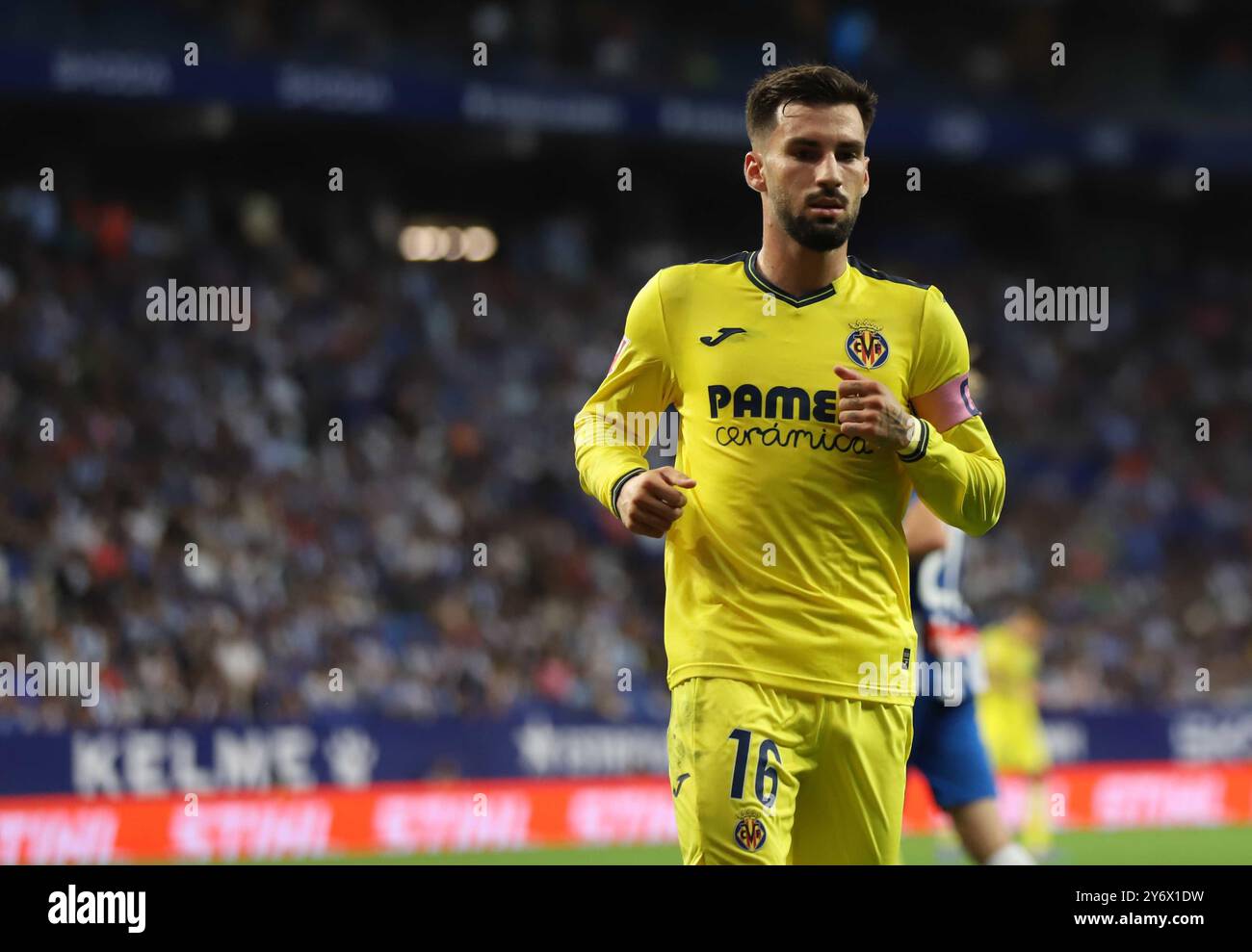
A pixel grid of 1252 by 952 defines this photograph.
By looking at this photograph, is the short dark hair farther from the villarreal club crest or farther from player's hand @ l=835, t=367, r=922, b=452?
player's hand @ l=835, t=367, r=922, b=452

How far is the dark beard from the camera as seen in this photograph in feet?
16.8

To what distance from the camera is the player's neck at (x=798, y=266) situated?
207 inches

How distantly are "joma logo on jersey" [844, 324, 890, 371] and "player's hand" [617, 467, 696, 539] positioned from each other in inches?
24.1

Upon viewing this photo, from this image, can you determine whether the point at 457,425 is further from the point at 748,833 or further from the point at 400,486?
the point at 748,833

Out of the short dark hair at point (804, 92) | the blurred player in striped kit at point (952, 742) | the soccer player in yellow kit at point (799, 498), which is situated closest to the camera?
the soccer player in yellow kit at point (799, 498)

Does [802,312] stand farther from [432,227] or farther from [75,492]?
[432,227]

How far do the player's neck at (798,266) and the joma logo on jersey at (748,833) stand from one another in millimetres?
1434

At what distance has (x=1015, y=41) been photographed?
26.3 m

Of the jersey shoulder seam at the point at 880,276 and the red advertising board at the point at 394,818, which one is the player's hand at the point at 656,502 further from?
the red advertising board at the point at 394,818

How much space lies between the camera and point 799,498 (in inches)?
201

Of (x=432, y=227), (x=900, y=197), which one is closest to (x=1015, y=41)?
(x=900, y=197)

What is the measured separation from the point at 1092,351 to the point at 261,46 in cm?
1156

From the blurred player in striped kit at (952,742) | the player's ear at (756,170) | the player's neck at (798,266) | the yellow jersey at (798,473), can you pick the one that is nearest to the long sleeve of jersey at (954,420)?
the yellow jersey at (798,473)

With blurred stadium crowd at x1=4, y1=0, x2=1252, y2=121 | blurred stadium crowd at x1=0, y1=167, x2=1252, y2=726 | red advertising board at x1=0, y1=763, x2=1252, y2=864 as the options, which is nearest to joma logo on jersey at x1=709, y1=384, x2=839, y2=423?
red advertising board at x1=0, y1=763, x2=1252, y2=864
